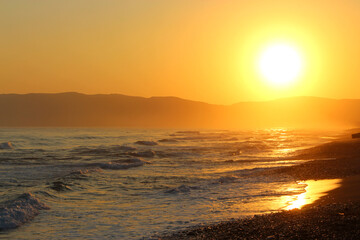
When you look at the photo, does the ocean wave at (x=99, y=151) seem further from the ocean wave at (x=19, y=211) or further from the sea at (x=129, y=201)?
the ocean wave at (x=19, y=211)

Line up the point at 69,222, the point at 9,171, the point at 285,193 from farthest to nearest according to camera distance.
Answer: the point at 9,171 < the point at 285,193 < the point at 69,222

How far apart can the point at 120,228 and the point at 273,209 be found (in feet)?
14.9

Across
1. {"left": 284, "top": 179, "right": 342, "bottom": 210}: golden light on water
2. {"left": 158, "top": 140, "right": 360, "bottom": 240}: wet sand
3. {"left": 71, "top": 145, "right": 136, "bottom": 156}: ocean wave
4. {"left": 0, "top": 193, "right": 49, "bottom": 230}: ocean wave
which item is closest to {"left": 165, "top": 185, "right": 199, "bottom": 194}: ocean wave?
{"left": 284, "top": 179, "right": 342, "bottom": 210}: golden light on water

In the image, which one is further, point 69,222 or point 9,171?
point 9,171

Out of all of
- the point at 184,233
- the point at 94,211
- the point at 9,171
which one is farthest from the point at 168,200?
the point at 9,171

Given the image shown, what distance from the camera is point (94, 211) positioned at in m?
13.0

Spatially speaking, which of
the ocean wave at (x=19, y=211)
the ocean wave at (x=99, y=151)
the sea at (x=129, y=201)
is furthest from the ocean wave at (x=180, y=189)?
the ocean wave at (x=99, y=151)

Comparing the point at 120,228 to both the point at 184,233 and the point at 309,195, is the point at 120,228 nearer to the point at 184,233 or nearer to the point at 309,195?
the point at 184,233

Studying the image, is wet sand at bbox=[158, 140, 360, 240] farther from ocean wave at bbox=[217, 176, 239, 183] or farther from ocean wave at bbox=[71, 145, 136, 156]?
ocean wave at bbox=[71, 145, 136, 156]

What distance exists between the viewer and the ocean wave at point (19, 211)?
11.6 m

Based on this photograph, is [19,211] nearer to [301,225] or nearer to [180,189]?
[180,189]

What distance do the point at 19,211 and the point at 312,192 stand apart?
394 inches

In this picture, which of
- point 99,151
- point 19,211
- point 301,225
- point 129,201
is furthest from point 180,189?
point 99,151

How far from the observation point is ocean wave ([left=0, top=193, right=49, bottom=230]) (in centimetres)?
1162
